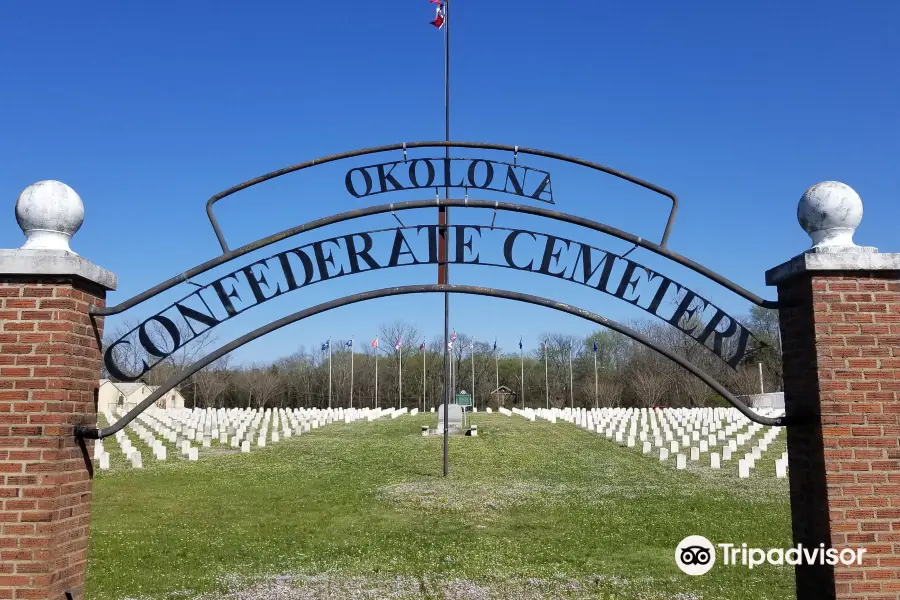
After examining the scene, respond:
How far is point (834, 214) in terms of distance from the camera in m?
4.57

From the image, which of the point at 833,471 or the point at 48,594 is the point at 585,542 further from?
the point at 48,594

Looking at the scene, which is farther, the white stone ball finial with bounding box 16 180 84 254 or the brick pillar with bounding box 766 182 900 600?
the white stone ball finial with bounding box 16 180 84 254

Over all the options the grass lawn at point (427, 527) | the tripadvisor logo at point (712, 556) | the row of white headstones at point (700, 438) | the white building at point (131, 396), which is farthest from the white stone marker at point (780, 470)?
the white building at point (131, 396)

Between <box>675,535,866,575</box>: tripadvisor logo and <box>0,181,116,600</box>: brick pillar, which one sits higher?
<box>0,181,116,600</box>: brick pillar

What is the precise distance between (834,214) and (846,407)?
1.27 metres

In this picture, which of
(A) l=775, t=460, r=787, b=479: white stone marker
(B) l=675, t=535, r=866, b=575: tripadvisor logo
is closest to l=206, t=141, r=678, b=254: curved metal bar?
(B) l=675, t=535, r=866, b=575: tripadvisor logo

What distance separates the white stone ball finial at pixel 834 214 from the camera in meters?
4.56

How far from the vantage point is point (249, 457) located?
22453 millimetres

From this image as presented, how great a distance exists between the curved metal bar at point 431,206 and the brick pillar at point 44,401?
1.31 feet

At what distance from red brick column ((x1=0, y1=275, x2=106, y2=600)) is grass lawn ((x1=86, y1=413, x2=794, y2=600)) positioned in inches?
165

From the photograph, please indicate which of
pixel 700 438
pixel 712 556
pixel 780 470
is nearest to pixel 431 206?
pixel 712 556

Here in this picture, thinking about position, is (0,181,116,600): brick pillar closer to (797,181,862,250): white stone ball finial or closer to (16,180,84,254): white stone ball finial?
(16,180,84,254): white stone ball finial

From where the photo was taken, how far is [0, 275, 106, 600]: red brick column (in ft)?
13.8

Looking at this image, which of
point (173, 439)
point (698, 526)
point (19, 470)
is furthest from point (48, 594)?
point (173, 439)
